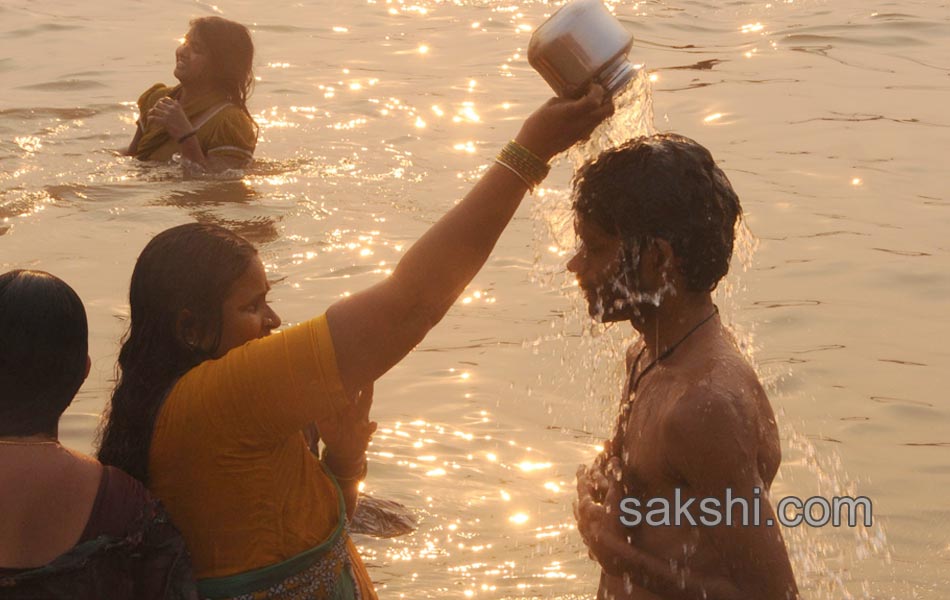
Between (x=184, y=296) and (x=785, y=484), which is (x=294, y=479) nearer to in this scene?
(x=184, y=296)

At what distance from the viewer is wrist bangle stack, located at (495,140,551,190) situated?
272 centimetres

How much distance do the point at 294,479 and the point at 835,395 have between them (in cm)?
412

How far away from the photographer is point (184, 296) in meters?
2.74

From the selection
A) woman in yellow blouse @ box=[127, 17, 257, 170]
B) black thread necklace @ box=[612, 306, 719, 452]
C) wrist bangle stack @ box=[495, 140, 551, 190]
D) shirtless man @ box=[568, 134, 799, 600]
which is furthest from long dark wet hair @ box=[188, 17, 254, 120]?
wrist bangle stack @ box=[495, 140, 551, 190]

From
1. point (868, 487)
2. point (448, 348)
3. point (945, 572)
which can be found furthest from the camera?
point (448, 348)

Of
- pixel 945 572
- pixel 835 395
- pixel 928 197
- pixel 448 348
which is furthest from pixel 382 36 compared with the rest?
pixel 945 572

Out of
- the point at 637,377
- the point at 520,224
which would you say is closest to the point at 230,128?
the point at 520,224

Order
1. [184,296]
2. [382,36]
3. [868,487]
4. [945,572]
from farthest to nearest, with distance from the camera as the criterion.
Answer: [382,36], [868,487], [945,572], [184,296]

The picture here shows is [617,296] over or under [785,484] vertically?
over

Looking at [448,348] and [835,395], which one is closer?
[835,395]

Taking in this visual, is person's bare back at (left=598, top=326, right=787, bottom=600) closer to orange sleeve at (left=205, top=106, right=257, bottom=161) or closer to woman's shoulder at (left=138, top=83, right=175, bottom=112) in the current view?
orange sleeve at (left=205, top=106, right=257, bottom=161)

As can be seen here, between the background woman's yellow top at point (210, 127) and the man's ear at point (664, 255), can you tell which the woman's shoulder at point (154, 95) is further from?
the man's ear at point (664, 255)

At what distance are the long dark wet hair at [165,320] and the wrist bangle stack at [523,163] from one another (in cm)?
59

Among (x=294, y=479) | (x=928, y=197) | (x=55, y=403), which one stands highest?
(x=55, y=403)
